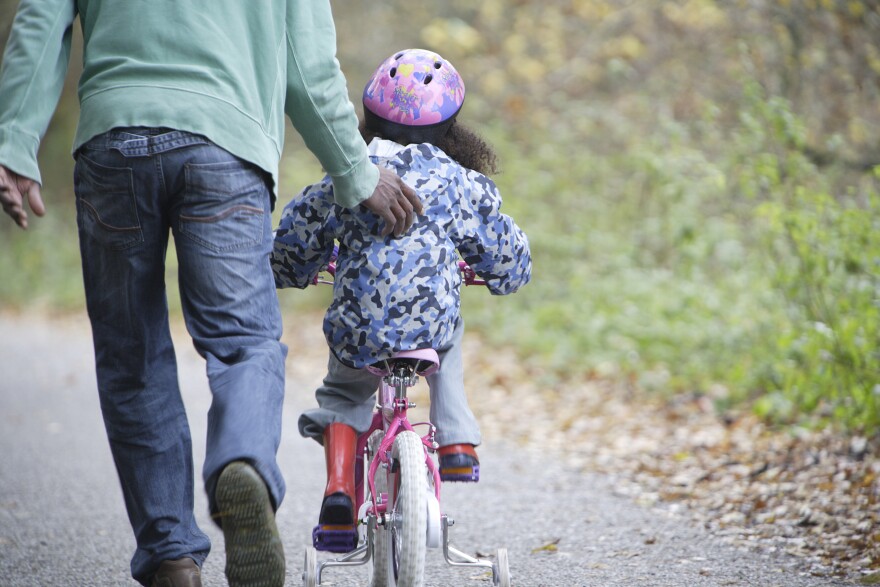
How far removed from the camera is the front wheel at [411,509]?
2.64m

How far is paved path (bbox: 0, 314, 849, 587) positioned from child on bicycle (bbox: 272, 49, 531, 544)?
2.62 ft

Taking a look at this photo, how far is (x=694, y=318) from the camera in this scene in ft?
25.1

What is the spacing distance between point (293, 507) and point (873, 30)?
4.95 m

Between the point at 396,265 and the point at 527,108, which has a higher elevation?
the point at 527,108

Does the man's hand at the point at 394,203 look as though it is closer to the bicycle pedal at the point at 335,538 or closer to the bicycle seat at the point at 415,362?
the bicycle seat at the point at 415,362

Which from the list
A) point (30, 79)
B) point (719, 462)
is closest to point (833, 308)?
point (719, 462)

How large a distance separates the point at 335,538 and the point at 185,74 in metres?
1.45

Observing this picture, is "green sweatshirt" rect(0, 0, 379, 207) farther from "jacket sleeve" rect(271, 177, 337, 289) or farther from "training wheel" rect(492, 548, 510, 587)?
"training wheel" rect(492, 548, 510, 587)

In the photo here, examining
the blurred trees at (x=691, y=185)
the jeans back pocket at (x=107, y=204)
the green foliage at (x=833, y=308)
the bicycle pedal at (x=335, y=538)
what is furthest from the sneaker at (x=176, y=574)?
the blurred trees at (x=691, y=185)

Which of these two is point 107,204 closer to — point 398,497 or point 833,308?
point 398,497

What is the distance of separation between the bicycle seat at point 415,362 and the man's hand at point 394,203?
34 centimetres

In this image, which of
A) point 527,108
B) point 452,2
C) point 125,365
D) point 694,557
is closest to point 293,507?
point 694,557

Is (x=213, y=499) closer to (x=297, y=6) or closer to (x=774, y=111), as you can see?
(x=297, y=6)

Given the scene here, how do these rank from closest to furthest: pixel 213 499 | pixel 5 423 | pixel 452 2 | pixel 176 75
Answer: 1. pixel 213 499
2. pixel 176 75
3. pixel 5 423
4. pixel 452 2
